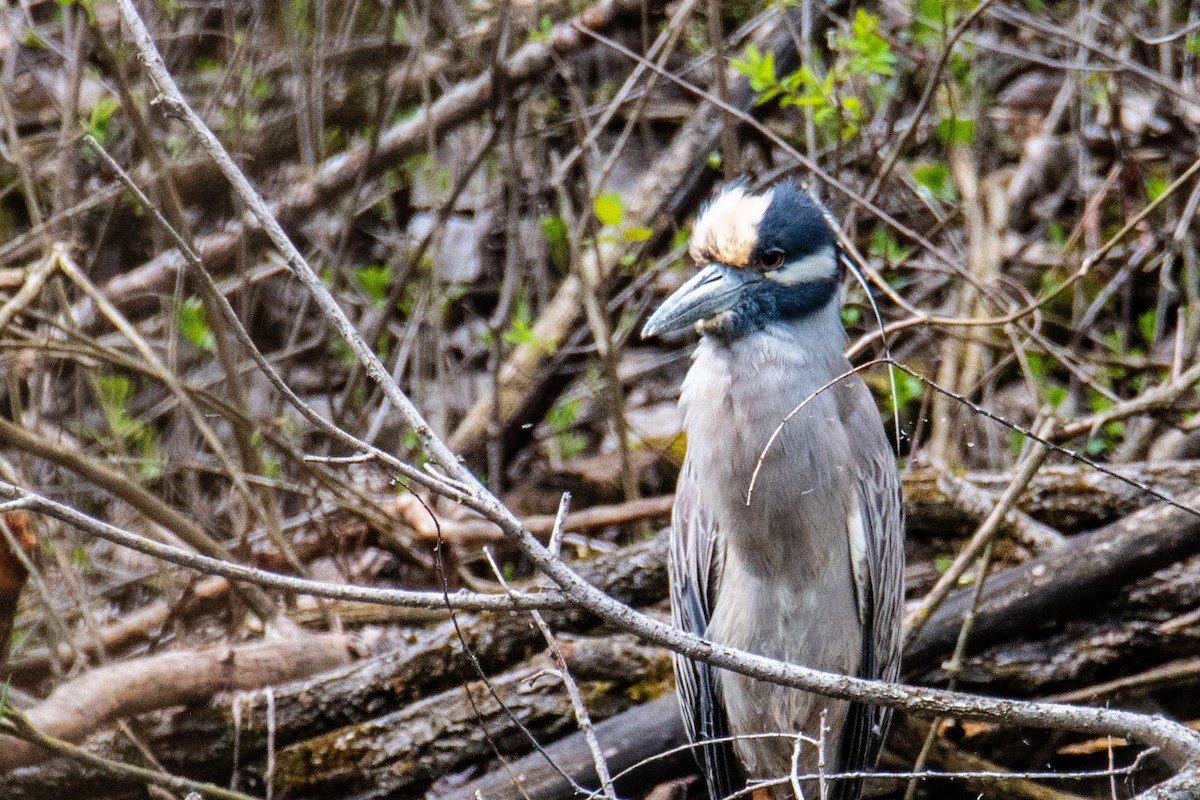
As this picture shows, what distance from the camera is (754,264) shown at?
2961 millimetres

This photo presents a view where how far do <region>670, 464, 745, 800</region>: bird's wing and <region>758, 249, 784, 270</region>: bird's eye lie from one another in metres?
0.64

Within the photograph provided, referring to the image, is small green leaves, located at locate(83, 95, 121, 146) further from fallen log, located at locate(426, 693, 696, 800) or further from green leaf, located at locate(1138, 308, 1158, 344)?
green leaf, located at locate(1138, 308, 1158, 344)

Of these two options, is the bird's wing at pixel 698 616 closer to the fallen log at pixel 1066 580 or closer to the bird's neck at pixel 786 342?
the bird's neck at pixel 786 342

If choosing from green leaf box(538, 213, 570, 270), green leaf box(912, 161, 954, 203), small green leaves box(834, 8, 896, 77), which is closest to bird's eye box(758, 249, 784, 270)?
small green leaves box(834, 8, 896, 77)

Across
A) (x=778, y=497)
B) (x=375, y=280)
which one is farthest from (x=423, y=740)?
(x=375, y=280)

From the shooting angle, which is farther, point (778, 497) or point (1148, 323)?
point (1148, 323)

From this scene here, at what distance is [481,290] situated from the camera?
19.2 feet

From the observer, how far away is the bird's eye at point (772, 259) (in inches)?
116

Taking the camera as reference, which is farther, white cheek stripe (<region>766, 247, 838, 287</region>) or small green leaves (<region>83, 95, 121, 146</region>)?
small green leaves (<region>83, 95, 121, 146</region>)

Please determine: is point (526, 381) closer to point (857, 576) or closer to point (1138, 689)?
point (857, 576)

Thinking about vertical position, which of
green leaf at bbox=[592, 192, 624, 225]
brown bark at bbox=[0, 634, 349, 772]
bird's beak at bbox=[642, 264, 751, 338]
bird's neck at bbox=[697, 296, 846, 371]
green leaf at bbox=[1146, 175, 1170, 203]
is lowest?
brown bark at bbox=[0, 634, 349, 772]

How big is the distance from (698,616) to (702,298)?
876mm

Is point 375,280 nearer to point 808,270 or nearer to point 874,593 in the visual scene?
point 808,270

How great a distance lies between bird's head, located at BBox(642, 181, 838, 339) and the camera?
2.92 m
